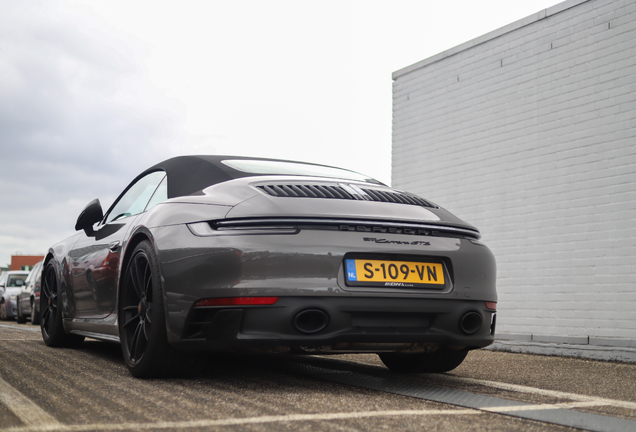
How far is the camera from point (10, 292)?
17.6 m

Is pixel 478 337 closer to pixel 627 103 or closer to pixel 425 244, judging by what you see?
pixel 425 244

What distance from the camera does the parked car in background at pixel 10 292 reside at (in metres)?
17.5

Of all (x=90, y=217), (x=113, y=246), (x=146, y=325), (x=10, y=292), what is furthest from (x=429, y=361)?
(x=10, y=292)

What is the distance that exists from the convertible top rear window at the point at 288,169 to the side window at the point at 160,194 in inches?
15.8

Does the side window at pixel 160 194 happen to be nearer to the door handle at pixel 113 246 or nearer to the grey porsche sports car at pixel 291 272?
the grey porsche sports car at pixel 291 272

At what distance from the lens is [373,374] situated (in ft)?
13.9

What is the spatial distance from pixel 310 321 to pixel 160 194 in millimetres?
1545

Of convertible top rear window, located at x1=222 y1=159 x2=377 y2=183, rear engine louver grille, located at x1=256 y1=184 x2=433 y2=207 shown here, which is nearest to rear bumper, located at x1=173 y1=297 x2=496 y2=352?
rear engine louver grille, located at x1=256 y1=184 x2=433 y2=207

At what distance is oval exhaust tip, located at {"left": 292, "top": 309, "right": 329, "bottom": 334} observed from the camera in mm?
3146

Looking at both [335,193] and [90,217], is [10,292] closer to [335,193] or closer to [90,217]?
[90,217]

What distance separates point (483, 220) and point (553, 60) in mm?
2437

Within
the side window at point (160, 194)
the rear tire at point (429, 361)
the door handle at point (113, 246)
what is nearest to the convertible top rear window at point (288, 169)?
the side window at point (160, 194)

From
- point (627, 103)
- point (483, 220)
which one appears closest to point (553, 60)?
point (627, 103)

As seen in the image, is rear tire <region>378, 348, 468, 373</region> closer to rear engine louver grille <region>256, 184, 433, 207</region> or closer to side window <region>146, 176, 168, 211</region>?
rear engine louver grille <region>256, 184, 433, 207</region>
